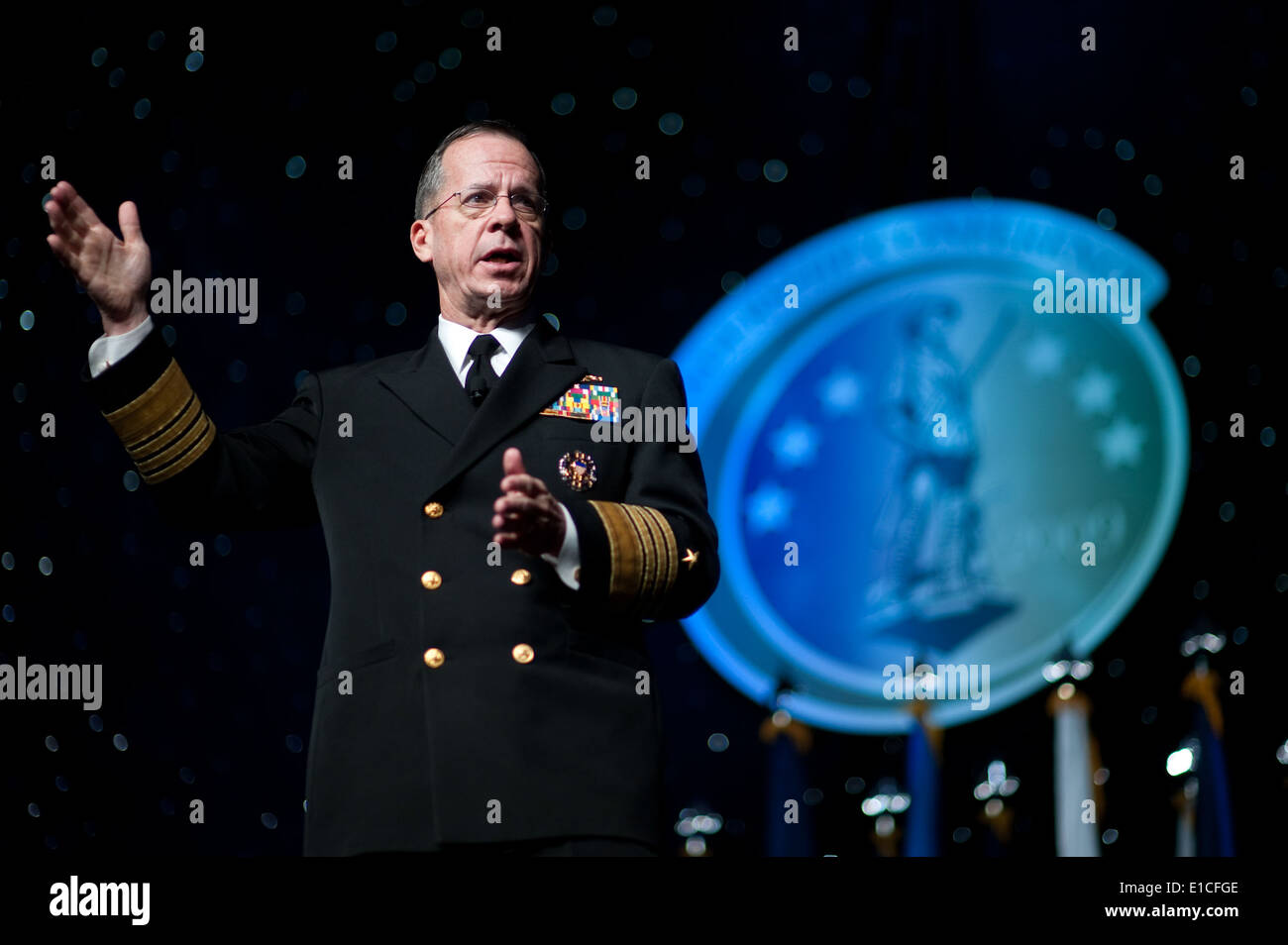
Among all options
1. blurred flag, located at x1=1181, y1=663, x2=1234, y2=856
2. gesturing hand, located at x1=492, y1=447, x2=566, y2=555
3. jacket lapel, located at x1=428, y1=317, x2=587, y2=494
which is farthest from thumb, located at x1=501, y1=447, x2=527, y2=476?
blurred flag, located at x1=1181, y1=663, x2=1234, y2=856

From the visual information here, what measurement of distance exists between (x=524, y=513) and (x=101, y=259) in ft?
2.29

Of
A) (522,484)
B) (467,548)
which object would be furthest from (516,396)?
(522,484)

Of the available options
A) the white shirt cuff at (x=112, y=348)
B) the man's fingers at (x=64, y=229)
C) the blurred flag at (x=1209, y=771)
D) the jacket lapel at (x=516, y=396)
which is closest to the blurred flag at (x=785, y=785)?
the blurred flag at (x=1209, y=771)

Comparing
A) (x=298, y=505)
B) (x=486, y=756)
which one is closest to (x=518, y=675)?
(x=486, y=756)

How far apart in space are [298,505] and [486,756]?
50cm

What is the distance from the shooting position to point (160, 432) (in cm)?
213

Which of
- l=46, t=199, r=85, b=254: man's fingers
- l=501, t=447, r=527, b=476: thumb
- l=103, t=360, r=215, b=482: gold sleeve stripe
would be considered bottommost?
l=501, t=447, r=527, b=476: thumb

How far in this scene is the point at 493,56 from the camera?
3.28 meters

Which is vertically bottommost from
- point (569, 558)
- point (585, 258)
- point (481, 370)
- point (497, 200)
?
point (569, 558)

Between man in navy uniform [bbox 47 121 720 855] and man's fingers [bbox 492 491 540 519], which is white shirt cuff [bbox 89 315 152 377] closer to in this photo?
man in navy uniform [bbox 47 121 720 855]

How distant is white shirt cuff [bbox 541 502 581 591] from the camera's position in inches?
79.2

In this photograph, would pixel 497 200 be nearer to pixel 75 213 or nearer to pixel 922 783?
pixel 75 213
